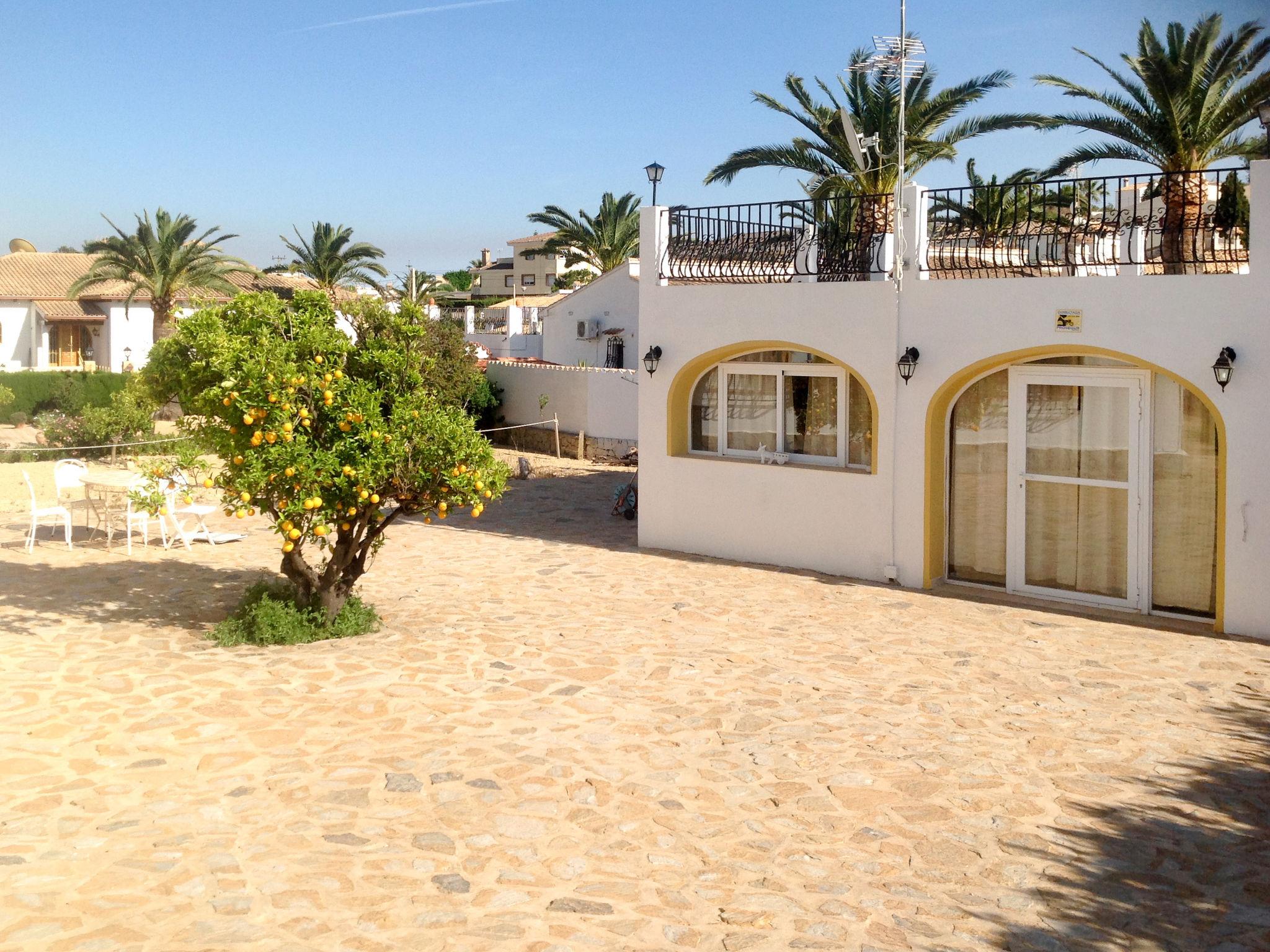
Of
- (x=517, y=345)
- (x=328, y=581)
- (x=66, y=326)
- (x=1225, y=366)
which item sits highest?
(x=66, y=326)

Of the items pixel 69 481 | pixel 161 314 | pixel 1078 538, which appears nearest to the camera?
pixel 1078 538

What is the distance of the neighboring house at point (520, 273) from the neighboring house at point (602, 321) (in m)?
51.9

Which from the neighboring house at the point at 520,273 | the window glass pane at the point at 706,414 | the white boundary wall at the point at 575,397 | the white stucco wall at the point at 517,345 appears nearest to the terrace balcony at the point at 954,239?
the window glass pane at the point at 706,414

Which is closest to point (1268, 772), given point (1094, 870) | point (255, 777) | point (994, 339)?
point (1094, 870)

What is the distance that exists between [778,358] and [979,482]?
10.1ft

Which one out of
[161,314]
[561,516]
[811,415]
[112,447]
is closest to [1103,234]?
[811,415]

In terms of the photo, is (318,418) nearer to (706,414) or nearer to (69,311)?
(706,414)

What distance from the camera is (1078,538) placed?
12789 mm

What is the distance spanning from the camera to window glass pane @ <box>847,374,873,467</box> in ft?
47.3

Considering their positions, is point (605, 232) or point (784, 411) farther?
point (605, 232)

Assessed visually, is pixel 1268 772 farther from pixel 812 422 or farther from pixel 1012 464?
pixel 812 422

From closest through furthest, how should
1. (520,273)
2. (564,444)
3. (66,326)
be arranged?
(564,444)
(66,326)
(520,273)

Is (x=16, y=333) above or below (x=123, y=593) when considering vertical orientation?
above

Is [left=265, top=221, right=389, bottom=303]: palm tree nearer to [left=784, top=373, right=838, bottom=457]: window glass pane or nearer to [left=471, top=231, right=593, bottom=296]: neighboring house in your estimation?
[left=784, top=373, right=838, bottom=457]: window glass pane
